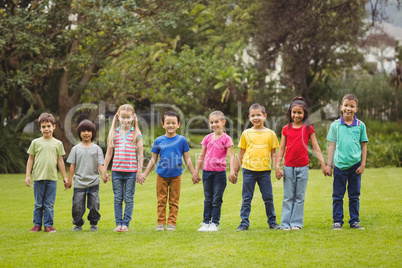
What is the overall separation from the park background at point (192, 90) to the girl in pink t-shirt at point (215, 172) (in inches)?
10.8

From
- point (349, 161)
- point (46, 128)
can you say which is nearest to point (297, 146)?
point (349, 161)

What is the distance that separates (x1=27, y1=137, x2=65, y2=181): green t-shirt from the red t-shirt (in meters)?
2.93

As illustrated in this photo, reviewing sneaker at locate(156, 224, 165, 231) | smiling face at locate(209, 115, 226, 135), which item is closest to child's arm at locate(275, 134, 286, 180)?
smiling face at locate(209, 115, 226, 135)

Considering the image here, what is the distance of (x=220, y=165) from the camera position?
620cm

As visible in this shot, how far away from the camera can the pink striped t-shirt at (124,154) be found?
20.0 ft

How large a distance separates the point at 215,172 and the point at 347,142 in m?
1.64

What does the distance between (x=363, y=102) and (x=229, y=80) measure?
686 cm

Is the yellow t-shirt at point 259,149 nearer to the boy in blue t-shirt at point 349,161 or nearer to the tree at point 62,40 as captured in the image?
the boy in blue t-shirt at point 349,161

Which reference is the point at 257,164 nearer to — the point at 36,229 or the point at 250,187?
the point at 250,187

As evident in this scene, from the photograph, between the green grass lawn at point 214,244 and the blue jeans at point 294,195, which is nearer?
the green grass lawn at point 214,244

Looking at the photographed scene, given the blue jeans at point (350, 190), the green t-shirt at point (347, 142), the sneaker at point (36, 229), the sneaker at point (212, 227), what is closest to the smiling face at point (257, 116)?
the green t-shirt at point (347, 142)

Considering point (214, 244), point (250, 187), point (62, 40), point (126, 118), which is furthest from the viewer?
point (62, 40)

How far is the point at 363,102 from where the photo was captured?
82.2ft

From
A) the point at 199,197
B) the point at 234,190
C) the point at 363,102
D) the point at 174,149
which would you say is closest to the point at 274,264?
the point at 174,149
